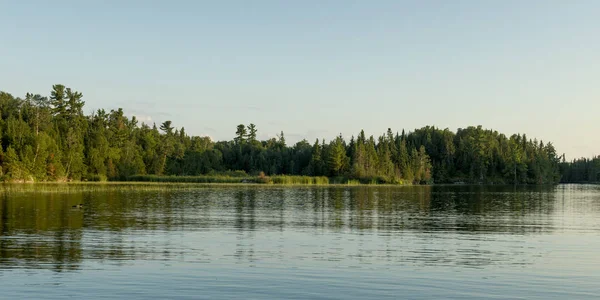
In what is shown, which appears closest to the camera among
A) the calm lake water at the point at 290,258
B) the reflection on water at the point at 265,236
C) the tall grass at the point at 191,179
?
the calm lake water at the point at 290,258

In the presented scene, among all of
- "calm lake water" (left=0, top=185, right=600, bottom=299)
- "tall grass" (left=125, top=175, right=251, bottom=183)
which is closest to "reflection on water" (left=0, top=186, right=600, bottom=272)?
"calm lake water" (left=0, top=185, right=600, bottom=299)

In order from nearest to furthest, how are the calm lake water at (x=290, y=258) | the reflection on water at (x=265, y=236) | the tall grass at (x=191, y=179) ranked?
the calm lake water at (x=290, y=258)
the reflection on water at (x=265, y=236)
the tall grass at (x=191, y=179)

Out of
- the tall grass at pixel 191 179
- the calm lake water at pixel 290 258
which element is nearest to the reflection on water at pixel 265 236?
the calm lake water at pixel 290 258

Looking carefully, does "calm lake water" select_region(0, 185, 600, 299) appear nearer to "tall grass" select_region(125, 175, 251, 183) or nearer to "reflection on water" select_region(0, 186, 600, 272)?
"reflection on water" select_region(0, 186, 600, 272)

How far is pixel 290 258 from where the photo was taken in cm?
2689

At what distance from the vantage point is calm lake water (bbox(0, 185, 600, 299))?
20234 mm

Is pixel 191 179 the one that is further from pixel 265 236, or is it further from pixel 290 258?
pixel 290 258

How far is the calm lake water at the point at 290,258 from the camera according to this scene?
20.2m

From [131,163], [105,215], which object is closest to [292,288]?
[105,215]

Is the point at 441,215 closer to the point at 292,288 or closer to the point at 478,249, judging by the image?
the point at 478,249

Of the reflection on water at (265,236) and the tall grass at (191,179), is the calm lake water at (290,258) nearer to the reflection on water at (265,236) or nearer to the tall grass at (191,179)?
the reflection on water at (265,236)

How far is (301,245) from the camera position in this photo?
103 feet

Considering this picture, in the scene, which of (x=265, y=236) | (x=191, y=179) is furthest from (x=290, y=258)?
(x=191, y=179)

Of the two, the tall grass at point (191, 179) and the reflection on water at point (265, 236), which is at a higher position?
the tall grass at point (191, 179)
